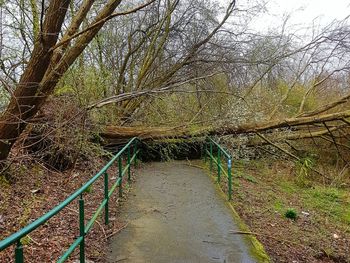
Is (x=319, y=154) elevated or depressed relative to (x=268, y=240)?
elevated

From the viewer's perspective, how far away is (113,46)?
40.7 ft

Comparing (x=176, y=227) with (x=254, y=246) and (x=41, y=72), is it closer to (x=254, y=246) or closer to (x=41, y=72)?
(x=254, y=246)

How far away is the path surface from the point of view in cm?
472

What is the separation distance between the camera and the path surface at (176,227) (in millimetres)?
4723

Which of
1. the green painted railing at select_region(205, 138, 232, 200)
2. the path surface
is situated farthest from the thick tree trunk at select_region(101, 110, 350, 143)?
the path surface

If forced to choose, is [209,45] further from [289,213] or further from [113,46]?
[289,213]

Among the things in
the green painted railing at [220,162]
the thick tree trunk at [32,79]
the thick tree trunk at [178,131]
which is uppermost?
the thick tree trunk at [32,79]

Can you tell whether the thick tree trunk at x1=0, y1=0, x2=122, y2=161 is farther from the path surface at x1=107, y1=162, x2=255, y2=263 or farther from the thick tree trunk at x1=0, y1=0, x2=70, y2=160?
the path surface at x1=107, y1=162, x2=255, y2=263

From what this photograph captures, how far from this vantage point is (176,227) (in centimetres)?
575

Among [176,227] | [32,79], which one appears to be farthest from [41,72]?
[176,227]

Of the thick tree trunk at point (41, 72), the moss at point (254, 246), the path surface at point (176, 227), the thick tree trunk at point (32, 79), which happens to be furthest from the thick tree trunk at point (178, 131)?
the moss at point (254, 246)

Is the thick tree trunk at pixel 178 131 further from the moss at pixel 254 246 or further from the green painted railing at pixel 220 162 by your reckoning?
the moss at pixel 254 246

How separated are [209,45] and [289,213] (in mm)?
6698

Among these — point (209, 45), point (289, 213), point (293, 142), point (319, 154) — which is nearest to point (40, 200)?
point (289, 213)
